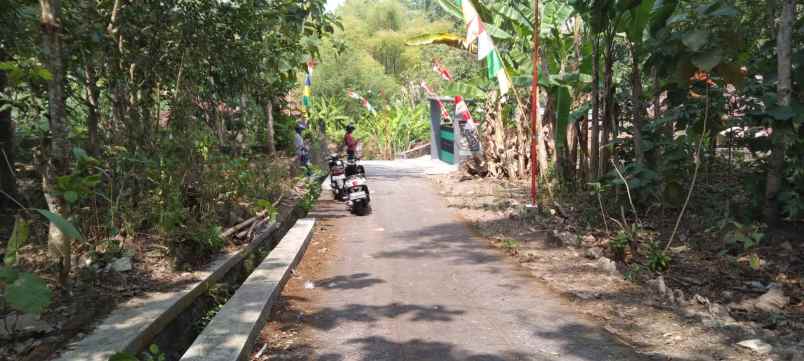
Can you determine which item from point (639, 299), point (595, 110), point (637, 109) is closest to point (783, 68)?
point (637, 109)

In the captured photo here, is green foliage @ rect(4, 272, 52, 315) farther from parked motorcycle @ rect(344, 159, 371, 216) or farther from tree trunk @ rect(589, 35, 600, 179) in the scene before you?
parked motorcycle @ rect(344, 159, 371, 216)

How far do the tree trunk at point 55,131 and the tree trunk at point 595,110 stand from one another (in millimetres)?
6667

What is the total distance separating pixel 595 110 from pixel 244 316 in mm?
6281

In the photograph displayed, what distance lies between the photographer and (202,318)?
19.7 feet

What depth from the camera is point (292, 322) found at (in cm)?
543

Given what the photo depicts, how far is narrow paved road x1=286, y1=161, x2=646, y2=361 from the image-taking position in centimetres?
452

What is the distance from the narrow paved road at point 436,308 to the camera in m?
4.52

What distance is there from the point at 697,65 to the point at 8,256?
5915mm

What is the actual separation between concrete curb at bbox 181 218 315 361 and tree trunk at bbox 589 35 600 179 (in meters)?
4.78

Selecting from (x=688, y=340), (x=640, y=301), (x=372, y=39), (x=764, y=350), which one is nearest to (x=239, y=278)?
(x=640, y=301)

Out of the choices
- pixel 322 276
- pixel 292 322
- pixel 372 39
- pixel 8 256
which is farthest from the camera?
pixel 372 39

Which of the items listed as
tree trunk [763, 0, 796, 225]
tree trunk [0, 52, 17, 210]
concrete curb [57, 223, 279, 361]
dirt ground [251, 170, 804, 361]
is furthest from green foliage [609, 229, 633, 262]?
tree trunk [0, 52, 17, 210]

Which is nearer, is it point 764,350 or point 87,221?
point 764,350

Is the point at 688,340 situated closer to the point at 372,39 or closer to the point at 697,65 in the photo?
the point at 697,65
